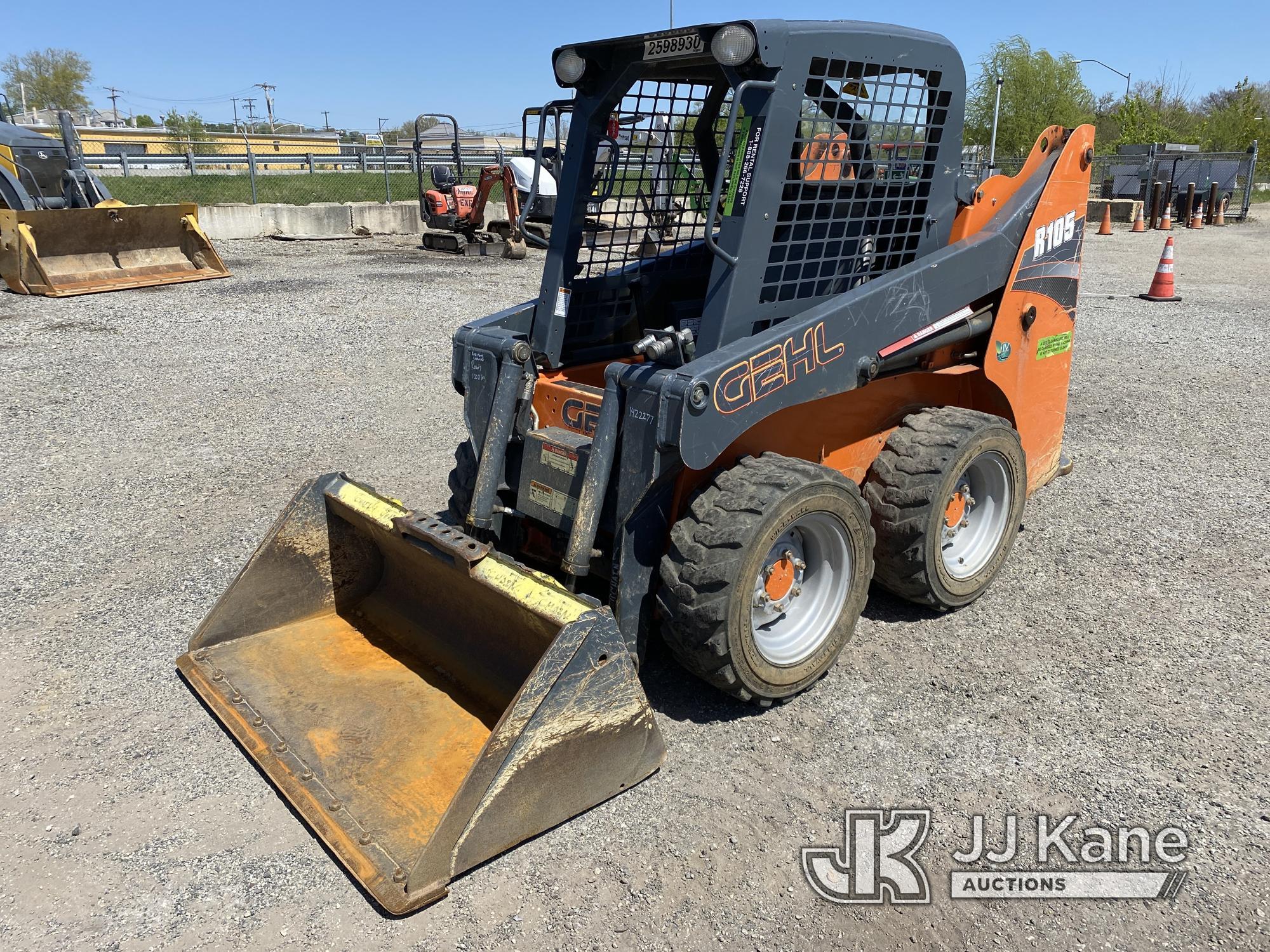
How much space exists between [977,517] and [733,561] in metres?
1.93

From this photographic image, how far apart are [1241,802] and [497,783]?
8.22ft

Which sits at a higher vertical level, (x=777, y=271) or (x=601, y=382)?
(x=777, y=271)

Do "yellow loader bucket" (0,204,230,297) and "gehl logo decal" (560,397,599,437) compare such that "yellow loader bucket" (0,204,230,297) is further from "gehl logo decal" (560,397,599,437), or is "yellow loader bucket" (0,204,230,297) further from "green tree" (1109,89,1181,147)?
"green tree" (1109,89,1181,147)

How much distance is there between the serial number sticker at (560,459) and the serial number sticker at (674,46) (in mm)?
1553

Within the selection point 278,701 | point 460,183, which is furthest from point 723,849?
point 460,183

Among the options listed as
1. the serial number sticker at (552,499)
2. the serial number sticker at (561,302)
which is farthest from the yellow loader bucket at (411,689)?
the serial number sticker at (561,302)

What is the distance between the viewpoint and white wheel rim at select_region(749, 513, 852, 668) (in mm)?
3559

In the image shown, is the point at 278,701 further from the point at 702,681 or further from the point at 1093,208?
the point at 1093,208

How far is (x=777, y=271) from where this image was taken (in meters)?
3.63

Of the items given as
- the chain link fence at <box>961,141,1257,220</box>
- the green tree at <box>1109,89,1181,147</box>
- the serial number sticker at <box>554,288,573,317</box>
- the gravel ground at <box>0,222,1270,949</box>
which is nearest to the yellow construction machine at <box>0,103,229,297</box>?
the gravel ground at <box>0,222,1270,949</box>

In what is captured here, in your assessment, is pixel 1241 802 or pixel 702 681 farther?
pixel 702 681

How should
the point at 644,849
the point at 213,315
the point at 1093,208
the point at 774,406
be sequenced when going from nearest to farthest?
the point at 644,849
the point at 774,406
the point at 213,315
the point at 1093,208

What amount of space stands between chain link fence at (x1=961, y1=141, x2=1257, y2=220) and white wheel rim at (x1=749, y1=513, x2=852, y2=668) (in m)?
24.3

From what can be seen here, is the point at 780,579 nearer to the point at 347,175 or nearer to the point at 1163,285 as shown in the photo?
the point at 1163,285
